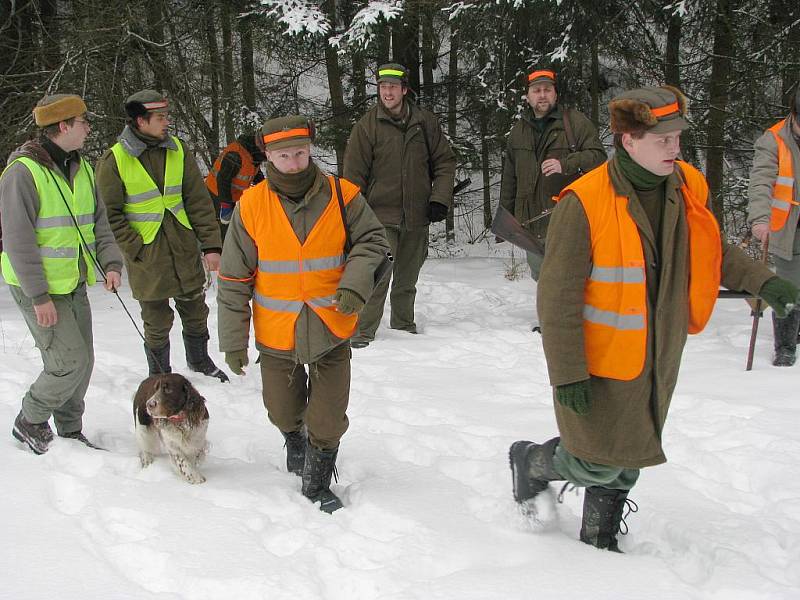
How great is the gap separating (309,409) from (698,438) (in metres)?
2.58

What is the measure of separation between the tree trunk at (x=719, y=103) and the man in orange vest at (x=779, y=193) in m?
4.74

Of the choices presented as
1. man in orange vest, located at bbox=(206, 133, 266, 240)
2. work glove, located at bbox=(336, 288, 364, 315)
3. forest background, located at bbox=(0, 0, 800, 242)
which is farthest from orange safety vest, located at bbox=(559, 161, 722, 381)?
forest background, located at bbox=(0, 0, 800, 242)

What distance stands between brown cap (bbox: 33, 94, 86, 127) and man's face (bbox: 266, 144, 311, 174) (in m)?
1.49

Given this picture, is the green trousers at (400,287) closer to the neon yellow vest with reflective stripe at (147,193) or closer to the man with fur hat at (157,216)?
the man with fur hat at (157,216)

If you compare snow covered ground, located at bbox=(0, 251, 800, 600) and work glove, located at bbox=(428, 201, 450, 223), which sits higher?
work glove, located at bbox=(428, 201, 450, 223)

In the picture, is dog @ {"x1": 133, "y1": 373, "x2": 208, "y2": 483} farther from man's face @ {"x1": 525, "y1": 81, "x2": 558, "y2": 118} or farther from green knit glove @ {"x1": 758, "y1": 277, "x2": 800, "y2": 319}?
man's face @ {"x1": 525, "y1": 81, "x2": 558, "y2": 118}

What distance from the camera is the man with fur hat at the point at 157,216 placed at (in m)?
5.22

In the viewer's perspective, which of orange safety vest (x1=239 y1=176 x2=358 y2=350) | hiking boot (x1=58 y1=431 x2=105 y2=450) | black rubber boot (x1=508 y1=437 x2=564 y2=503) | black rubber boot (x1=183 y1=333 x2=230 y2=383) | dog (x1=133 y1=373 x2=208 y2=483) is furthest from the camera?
black rubber boot (x1=183 y1=333 x2=230 y2=383)

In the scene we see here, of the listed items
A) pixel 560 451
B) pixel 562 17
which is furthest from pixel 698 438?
pixel 562 17

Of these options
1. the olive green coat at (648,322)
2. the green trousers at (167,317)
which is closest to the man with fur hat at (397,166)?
the green trousers at (167,317)

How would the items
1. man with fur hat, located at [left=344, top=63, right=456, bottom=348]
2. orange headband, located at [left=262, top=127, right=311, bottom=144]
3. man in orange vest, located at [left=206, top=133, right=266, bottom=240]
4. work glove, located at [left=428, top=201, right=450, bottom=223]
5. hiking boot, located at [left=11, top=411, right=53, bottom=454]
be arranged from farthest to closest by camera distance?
man in orange vest, located at [left=206, top=133, right=266, bottom=240]
work glove, located at [left=428, top=201, right=450, bottom=223]
man with fur hat, located at [left=344, top=63, right=456, bottom=348]
hiking boot, located at [left=11, top=411, right=53, bottom=454]
orange headband, located at [left=262, top=127, right=311, bottom=144]

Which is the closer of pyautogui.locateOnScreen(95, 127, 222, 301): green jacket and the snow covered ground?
the snow covered ground

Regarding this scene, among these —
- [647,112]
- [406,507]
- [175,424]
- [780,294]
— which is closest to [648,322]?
[780,294]

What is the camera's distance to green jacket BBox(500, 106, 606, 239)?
6.63m
